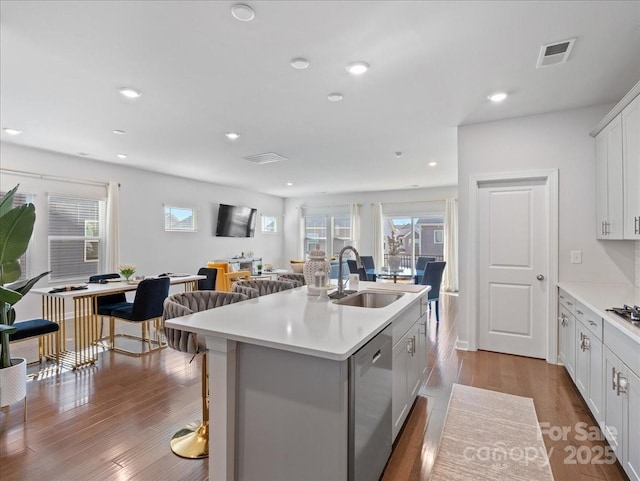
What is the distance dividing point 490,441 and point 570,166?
2858 mm

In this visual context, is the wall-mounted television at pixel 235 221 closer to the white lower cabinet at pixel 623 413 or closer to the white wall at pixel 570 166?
the white wall at pixel 570 166

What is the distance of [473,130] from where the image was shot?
Result: 3865 mm

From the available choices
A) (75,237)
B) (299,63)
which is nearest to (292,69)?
(299,63)

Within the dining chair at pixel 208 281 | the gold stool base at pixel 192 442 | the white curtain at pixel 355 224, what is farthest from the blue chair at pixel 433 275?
the white curtain at pixel 355 224

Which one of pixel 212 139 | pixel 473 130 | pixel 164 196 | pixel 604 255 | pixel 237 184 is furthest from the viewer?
pixel 237 184

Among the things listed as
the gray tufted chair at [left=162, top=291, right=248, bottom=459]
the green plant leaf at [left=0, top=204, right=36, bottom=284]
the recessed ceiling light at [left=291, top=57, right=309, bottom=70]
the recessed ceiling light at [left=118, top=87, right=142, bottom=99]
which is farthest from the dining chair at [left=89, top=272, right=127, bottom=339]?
the recessed ceiling light at [left=291, top=57, right=309, bottom=70]

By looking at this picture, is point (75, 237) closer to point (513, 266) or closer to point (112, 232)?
point (112, 232)

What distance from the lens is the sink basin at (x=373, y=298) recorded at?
105 inches

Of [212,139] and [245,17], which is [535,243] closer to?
[245,17]

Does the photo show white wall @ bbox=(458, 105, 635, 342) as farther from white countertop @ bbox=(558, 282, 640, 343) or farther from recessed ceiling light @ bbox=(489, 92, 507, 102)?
recessed ceiling light @ bbox=(489, 92, 507, 102)

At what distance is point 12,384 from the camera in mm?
2434

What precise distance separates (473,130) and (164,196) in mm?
5848

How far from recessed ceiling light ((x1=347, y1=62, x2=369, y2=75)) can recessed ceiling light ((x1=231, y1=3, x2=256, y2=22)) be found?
0.86 meters

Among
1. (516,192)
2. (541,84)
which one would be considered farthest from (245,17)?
(516,192)
